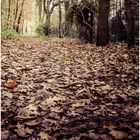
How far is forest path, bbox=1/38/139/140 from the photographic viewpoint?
3.87m

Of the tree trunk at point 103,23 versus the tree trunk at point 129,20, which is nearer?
the tree trunk at point 129,20

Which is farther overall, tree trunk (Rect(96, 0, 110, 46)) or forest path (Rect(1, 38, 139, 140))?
tree trunk (Rect(96, 0, 110, 46))

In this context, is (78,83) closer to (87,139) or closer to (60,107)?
(60,107)

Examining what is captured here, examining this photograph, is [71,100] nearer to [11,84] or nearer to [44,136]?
[11,84]

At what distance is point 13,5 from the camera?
99.5ft

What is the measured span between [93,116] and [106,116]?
0.19 m

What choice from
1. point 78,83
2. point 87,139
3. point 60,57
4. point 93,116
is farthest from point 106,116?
point 60,57

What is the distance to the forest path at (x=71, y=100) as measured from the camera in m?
3.87

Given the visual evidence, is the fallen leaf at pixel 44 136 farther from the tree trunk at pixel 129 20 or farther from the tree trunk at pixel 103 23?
the tree trunk at pixel 103 23

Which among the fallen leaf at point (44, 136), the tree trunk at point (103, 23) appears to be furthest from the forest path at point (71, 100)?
the tree trunk at point (103, 23)

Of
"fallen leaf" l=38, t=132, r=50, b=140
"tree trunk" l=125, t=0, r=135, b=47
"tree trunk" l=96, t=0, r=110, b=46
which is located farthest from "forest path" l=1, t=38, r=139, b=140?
"tree trunk" l=96, t=0, r=110, b=46

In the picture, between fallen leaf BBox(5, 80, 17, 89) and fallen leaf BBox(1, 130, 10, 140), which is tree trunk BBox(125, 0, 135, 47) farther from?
fallen leaf BBox(1, 130, 10, 140)

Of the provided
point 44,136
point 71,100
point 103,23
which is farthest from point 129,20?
point 44,136

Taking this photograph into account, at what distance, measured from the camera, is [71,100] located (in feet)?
17.1
